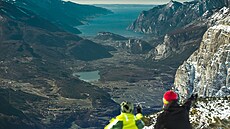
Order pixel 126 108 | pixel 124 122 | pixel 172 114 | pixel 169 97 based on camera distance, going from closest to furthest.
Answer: pixel 124 122 → pixel 126 108 → pixel 169 97 → pixel 172 114

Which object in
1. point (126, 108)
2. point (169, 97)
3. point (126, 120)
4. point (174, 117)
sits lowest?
point (174, 117)

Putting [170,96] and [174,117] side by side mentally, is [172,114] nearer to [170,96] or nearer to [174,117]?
[174,117]

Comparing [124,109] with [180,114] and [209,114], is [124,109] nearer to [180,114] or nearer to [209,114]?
[180,114]

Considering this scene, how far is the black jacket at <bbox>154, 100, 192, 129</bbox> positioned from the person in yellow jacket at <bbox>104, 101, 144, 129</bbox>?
1390mm

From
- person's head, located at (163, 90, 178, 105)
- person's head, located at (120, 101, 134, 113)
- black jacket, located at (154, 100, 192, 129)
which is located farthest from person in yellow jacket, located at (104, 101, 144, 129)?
person's head, located at (163, 90, 178, 105)

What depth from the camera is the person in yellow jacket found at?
2053cm

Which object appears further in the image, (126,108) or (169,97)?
(169,97)

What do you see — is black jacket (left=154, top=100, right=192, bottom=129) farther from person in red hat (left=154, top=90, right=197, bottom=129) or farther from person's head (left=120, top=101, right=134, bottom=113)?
person's head (left=120, top=101, right=134, bottom=113)

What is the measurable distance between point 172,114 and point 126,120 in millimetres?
2525

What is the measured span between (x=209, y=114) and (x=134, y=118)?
133ft

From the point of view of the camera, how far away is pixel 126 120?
20.7m

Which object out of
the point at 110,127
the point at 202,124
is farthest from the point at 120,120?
the point at 202,124

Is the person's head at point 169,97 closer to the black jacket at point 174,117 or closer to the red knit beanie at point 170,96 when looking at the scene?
the red knit beanie at point 170,96

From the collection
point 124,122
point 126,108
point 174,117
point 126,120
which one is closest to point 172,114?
point 174,117
